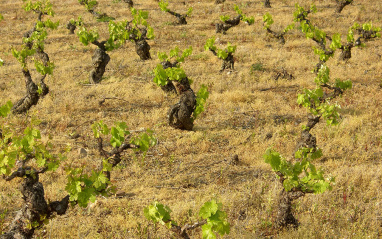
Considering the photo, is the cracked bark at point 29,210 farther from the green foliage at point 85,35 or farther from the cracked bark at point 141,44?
the cracked bark at point 141,44

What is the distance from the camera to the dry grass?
17.7 feet

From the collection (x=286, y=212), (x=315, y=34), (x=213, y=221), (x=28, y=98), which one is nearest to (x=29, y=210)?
(x=213, y=221)

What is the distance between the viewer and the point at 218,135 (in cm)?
879

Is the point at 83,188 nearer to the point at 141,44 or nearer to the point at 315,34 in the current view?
the point at 141,44

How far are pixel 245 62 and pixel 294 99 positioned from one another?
416cm

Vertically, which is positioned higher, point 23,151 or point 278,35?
point 278,35

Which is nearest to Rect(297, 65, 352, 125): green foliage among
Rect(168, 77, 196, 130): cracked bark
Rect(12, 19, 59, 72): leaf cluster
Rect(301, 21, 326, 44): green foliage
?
Rect(168, 77, 196, 130): cracked bark

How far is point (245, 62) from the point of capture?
14641mm

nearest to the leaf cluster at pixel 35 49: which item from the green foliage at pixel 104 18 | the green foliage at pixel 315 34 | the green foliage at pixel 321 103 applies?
the green foliage at pixel 104 18

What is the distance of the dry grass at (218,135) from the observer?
5406mm

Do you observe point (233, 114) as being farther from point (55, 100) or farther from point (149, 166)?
point (55, 100)

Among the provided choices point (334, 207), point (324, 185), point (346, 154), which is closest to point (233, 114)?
point (346, 154)

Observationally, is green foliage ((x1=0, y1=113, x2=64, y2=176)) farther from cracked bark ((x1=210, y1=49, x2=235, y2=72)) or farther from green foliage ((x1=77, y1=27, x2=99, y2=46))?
cracked bark ((x1=210, y1=49, x2=235, y2=72))

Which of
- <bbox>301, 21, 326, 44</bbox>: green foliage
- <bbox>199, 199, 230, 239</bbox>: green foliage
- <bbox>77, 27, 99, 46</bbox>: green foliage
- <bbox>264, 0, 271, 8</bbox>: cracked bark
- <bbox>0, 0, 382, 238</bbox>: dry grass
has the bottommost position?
<bbox>0, 0, 382, 238</bbox>: dry grass
